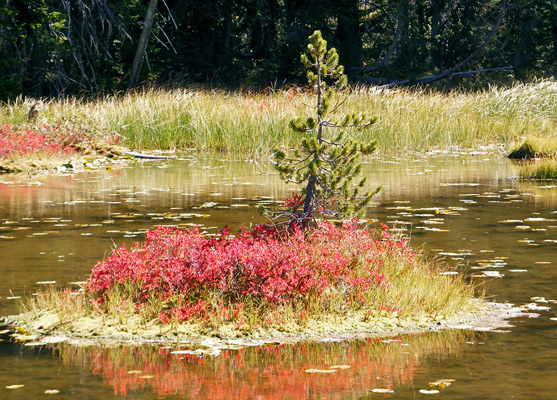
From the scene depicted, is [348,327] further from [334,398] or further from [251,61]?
[251,61]

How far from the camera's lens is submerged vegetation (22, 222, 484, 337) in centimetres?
655

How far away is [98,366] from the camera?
569 centimetres

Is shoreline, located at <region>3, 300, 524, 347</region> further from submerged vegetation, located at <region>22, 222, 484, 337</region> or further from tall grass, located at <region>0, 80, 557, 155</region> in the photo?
tall grass, located at <region>0, 80, 557, 155</region>

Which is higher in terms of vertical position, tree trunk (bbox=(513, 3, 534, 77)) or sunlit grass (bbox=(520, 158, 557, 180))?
tree trunk (bbox=(513, 3, 534, 77))

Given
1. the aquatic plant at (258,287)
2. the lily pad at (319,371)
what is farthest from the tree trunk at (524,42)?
the lily pad at (319,371)

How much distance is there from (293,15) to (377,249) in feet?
108

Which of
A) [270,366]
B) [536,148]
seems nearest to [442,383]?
[270,366]

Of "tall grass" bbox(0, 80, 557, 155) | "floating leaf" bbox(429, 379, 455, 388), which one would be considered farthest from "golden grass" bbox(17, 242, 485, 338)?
"tall grass" bbox(0, 80, 557, 155)

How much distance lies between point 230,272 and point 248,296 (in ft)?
0.78

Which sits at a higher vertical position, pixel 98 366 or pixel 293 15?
pixel 293 15

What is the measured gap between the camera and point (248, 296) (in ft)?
22.0

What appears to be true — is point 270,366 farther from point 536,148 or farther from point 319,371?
point 536,148

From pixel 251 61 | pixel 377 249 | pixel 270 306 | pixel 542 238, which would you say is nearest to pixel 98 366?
pixel 270 306

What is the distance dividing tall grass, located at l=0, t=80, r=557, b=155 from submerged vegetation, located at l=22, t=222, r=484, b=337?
49.4 feet
